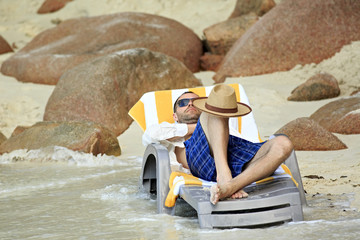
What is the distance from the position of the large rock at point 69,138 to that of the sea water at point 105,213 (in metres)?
0.62

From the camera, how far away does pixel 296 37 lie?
9781mm

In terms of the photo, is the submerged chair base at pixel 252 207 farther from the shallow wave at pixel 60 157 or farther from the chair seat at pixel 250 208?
the shallow wave at pixel 60 157

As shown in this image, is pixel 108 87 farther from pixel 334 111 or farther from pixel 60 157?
pixel 334 111

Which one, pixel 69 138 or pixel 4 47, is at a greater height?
pixel 69 138

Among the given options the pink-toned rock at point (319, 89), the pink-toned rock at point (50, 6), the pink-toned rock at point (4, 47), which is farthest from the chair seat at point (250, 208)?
the pink-toned rock at point (50, 6)

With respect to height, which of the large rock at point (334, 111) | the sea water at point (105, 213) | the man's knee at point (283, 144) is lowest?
the large rock at point (334, 111)

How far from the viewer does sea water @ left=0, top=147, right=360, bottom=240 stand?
3.19 m

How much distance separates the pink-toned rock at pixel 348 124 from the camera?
6.42 m

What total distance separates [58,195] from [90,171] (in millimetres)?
1186

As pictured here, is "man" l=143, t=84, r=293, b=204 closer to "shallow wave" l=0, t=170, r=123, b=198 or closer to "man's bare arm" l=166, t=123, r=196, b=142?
"man's bare arm" l=166, t=123, r=196, b=142

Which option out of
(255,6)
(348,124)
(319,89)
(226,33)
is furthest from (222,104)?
(255,6)

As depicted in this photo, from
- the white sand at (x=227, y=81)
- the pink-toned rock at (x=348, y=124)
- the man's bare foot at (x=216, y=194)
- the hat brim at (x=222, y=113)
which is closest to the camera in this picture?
the man's bare foot at (x=216, y=194)

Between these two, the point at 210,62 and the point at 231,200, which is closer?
the point at 231,200

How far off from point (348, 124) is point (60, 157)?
11.7ft
